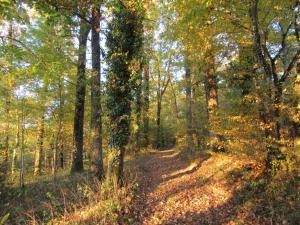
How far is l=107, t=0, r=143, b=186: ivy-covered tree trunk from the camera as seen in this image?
809cm

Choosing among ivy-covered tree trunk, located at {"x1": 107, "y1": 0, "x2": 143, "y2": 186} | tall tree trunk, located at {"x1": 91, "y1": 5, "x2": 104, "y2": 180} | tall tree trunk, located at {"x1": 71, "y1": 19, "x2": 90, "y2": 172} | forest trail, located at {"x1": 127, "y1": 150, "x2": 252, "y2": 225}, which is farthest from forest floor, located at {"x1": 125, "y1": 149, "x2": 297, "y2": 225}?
tall tree trunk, located at {"x1": 71, "y1": 19, "x2": 90, "y2": 172}

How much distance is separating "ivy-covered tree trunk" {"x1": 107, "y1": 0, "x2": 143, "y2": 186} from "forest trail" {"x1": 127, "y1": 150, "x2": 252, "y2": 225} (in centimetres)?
160

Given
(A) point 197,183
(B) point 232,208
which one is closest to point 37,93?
(A) point 197,183

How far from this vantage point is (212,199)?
21.6 feet

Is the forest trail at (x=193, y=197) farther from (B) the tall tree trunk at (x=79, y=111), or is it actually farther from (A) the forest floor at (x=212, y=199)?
(B) the tall tree trunk at (x=79, y=111)

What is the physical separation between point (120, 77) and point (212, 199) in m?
4.75

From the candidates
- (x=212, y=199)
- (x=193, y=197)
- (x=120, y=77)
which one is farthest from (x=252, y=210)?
(x=120, y=77)

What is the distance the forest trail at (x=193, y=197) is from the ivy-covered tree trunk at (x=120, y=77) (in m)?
1.60

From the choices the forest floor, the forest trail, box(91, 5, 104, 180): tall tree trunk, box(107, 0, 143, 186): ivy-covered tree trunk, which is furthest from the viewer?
box(91, 5, 104, 180): tall tree trunk

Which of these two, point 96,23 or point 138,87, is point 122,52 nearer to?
point 138,87

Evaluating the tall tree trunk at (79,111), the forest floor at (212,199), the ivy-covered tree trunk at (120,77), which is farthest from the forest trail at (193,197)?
the tall tree trunk at (79,111)

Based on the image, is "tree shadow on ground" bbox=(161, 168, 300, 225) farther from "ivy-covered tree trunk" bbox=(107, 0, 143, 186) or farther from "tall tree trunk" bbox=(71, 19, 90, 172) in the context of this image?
"tall tree trunk" bbox=(71, 19, 90, 172)

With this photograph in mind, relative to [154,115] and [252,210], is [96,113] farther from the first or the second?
[252,210]

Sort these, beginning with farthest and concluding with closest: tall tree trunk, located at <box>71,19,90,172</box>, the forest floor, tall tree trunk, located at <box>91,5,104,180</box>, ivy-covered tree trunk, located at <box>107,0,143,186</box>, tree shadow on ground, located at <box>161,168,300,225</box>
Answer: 1. tall tree trunk, located at <box>71,19,90,172</box>
2. tall tree trunk, located at <box>91,5,104,180</box>
3. ivy-covered tree trunk, located at <box>107,0,143,186</box>
4. the forest floor
5. tree shadow on ground, located at <box>161,168,300,225</box>
